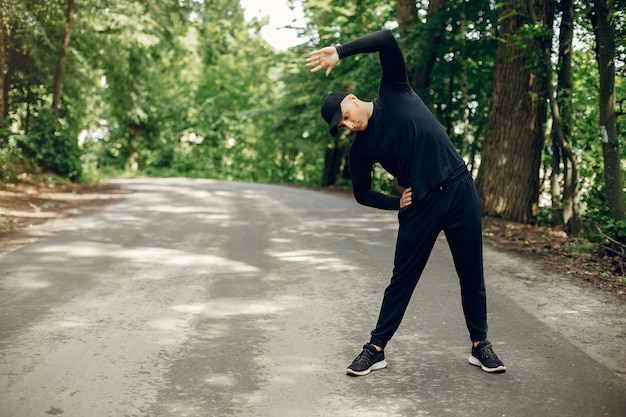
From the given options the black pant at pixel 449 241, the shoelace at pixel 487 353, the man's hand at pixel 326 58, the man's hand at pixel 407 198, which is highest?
the man's hand at pixel 326 58

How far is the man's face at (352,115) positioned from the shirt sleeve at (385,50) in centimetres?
27

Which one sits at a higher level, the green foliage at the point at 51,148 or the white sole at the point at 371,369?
the green foliage at the point at 51,148

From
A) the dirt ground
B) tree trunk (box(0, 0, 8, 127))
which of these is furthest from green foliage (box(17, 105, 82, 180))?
the dirt ground

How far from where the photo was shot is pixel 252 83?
46156mm

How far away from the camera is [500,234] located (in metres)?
10.5

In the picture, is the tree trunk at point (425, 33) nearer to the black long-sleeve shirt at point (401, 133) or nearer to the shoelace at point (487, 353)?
the black long-sleeve shirt at point (401, 133)

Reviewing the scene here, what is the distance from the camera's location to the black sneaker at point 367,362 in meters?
4.10

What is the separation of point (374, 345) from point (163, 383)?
4.50ft

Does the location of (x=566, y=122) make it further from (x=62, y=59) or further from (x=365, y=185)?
(x=62, y=59)

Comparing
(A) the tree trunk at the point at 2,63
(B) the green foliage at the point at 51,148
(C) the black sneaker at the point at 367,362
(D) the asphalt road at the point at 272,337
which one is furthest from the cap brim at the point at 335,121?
(B) the green foliage at the point at 51,148

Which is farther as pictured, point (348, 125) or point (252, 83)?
point (252, 83)

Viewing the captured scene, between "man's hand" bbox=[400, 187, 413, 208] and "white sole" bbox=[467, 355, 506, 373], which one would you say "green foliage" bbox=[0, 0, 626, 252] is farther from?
"man's hand" bbox=[400, 187, 413, 208]

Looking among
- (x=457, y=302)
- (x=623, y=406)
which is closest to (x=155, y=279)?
(x=457, y=302)

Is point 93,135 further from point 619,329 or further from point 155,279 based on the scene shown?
point 619,329
